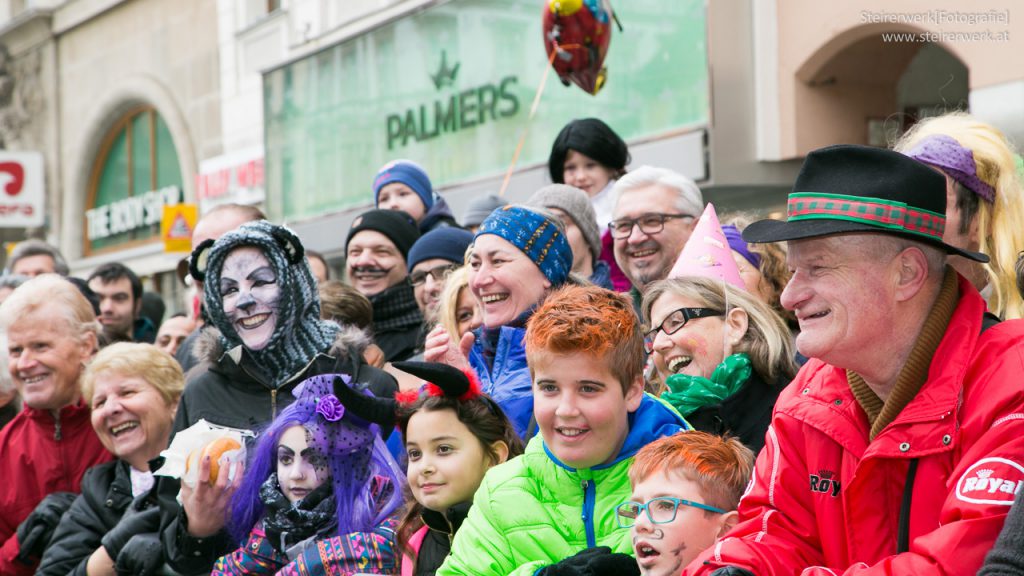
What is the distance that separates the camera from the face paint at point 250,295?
515cm

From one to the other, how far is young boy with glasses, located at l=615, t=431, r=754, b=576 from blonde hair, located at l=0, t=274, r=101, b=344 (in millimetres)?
3918

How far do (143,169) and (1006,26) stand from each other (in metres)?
17.7

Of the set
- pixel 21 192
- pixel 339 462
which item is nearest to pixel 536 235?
pixel 339 462

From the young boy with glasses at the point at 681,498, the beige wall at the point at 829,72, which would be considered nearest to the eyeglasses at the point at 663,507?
the young boy with glasses at the point at 681,498

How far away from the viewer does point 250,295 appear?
5164mm

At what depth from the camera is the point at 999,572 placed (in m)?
2.56

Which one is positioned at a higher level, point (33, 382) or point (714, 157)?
point (714, 157)

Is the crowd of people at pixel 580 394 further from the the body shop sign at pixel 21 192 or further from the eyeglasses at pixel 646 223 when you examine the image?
the the body shop sign at pixel 21 192

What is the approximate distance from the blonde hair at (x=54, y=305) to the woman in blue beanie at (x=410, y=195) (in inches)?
61.7

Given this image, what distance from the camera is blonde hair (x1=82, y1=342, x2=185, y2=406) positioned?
5812mm

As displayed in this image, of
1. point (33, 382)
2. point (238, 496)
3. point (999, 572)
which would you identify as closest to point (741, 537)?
point (999, 572)

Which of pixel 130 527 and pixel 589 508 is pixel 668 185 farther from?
pixel 130 527

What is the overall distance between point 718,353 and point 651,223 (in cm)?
121

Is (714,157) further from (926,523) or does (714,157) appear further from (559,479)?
(926,523)
